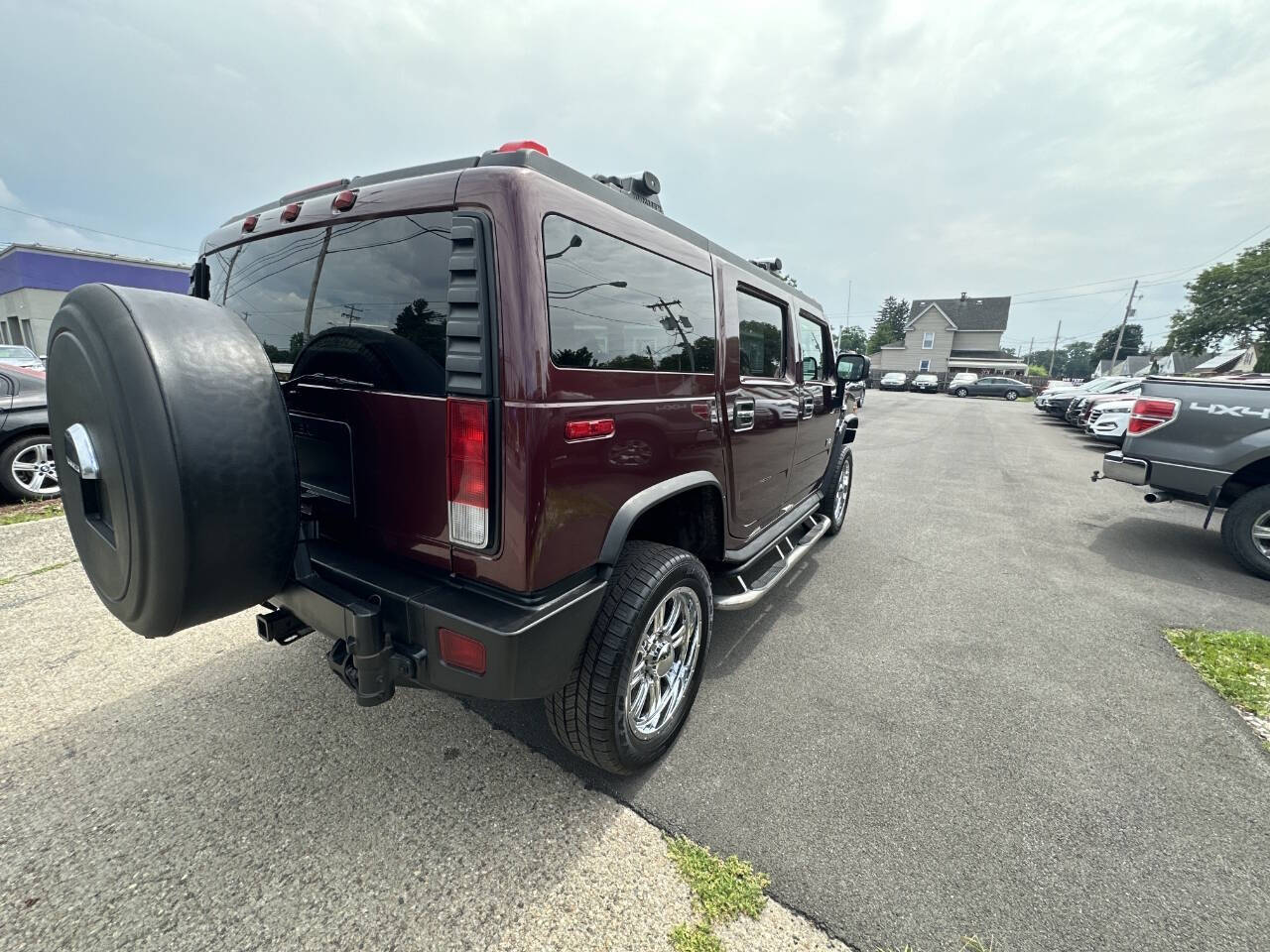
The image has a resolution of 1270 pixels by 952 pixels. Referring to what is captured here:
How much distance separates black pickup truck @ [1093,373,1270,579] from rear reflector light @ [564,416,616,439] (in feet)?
18.7

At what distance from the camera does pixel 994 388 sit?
33156 millimetres

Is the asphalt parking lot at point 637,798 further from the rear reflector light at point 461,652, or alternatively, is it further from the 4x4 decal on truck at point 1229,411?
the 4x4 decal on truck at point 1229,411

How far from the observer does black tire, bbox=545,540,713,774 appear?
188 centimetres

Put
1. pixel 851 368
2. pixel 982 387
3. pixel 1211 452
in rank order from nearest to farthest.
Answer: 1. pixel 1211 452
2. pixel 851 368
3. pixel 982 387

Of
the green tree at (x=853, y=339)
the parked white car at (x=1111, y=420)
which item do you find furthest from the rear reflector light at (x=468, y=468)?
the green tree at (x=853, y=339)

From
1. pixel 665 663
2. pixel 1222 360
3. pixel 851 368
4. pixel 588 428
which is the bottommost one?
pixel 665 663

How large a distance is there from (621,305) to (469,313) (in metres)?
0.61

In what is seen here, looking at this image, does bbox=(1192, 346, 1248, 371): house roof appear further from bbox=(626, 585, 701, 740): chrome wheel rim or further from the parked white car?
bbox=(626, 585, 701, 740): chrome wheel rim

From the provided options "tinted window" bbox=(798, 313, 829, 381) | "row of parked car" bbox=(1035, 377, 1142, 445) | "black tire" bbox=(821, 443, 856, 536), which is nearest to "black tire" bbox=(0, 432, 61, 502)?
"tinted window" bbox=(798, 313, 829, 381)

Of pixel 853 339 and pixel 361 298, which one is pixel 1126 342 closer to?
pixel 853 339

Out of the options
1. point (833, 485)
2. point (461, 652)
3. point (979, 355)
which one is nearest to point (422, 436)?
point (461, 652)

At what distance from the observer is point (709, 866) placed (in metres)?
1.77

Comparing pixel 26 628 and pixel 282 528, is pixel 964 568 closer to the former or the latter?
pixel 282 528

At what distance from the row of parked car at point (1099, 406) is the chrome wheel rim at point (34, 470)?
13134 mm
